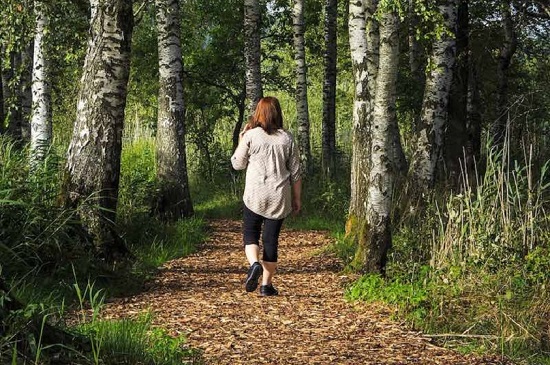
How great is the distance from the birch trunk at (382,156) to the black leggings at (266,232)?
1.07 m

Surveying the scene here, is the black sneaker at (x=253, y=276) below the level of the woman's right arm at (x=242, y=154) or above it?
below

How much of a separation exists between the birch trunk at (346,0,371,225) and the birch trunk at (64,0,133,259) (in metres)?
3.33

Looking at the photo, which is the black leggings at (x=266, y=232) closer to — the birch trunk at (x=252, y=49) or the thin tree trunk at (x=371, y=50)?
the thin tree trunk at (x=371, y=50)

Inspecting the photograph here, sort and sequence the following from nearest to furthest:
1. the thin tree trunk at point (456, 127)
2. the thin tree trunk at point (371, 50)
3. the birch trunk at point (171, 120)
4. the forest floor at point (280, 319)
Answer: the forest floor at point (280, 319)
the thin tree trunk at point (371, 50)
the birch trunk at point (171, 120)
the thin tree trunk at point (456, 127)

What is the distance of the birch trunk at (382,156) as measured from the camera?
7.26 metres

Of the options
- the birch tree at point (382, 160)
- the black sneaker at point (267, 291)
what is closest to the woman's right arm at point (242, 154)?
the black sneaker at point (267, 291)

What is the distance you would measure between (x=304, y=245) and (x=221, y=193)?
20.5 feet

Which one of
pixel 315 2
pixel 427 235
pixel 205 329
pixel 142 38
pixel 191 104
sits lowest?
pixel 205 329

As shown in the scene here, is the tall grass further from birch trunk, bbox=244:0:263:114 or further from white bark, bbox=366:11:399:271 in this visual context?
birch trunk, bbox=244:0:263:114

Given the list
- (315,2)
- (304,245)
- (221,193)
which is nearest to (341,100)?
(315,2)

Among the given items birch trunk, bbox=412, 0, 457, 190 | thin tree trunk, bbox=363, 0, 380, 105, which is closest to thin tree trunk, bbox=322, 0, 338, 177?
birch trunk, bbox=412, 0, 457, 190

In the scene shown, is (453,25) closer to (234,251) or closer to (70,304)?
(234,251)

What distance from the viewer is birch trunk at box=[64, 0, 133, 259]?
25.1 ft

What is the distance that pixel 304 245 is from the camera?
35.1 ft
